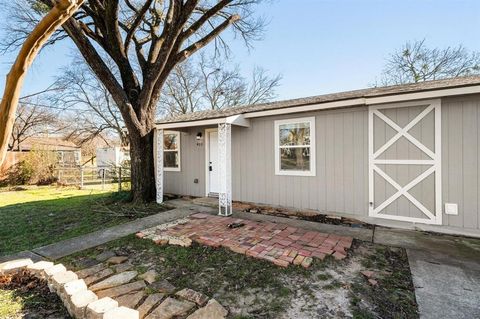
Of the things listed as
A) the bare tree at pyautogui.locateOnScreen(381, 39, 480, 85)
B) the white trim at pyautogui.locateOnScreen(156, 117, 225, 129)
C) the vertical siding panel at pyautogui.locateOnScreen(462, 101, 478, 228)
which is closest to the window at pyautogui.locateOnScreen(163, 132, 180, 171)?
the white trim at pyautogui.locateOnScreen(156, 117, 225, 129)

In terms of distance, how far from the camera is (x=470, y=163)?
429cm

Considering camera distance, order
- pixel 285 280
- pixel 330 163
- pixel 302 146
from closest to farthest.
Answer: pixel 285 280 < pixel 330 163 < pixel 302 146

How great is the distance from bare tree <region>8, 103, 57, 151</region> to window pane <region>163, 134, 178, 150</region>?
69.5ft

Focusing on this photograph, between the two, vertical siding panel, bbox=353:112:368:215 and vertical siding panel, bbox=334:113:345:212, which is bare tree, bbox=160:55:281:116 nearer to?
vertical siding panel, bbox=334:113:345:212

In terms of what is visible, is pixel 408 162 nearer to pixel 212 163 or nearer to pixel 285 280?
pixel 285 280

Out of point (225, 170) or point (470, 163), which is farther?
point (225, 170)

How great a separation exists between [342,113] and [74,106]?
22.9 m

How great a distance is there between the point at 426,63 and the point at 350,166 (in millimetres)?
14422

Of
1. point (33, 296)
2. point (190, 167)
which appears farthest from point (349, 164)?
point (33, 296)

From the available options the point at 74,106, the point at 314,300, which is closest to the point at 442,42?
the point at 314,300

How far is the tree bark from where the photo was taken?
1.94 metres

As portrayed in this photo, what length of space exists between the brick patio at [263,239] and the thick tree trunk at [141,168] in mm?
2709

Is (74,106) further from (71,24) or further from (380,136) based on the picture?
(380,136)

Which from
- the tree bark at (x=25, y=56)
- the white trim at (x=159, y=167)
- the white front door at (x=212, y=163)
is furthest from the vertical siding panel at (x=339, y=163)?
the tree bark at (x=25, y=56)
